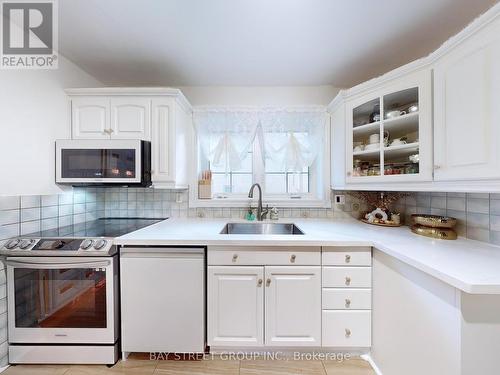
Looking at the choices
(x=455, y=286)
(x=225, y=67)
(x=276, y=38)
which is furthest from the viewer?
(x=225, y=67)

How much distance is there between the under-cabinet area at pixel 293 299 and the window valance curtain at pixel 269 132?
102cm

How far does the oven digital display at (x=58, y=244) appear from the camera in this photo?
142cm

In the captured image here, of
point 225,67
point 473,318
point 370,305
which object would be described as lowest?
point 370,305

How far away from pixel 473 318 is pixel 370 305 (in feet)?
2.28

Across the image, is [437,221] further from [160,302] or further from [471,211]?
[160,302]

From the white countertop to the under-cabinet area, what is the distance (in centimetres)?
10

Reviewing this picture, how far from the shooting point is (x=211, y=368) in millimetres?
1471

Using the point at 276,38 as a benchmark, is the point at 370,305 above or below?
below

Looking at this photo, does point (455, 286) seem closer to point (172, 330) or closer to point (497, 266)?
point (497, 266)

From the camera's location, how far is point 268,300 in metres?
1.50

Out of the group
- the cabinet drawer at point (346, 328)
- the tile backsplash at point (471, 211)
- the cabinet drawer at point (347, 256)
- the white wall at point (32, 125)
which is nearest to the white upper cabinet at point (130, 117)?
the white wall at point (32, 125)

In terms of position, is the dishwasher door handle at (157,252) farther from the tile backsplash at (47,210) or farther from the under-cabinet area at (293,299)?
the tile backsplash at (47,210)

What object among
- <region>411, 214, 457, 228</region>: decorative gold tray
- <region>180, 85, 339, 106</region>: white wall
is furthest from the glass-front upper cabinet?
<region>180, 85, 339, 106</region>: white wall

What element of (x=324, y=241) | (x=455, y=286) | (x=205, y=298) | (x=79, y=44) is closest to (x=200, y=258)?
(x=205, y=298)
